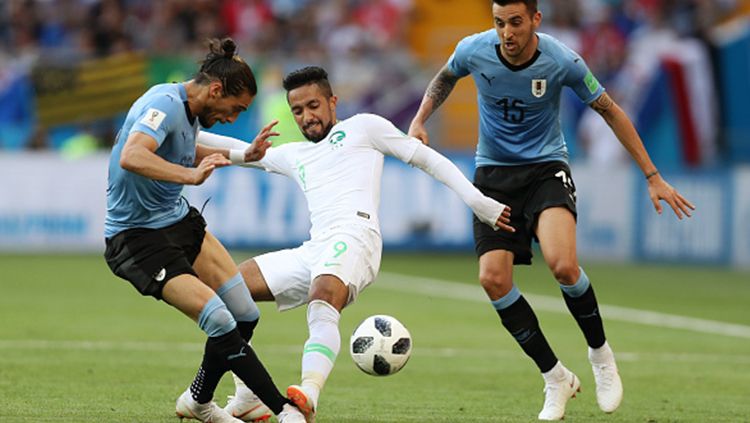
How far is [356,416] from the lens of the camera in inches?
329

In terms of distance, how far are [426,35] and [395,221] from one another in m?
5.14

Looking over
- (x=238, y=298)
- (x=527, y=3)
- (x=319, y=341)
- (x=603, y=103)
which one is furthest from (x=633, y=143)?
(x=238, y=298)

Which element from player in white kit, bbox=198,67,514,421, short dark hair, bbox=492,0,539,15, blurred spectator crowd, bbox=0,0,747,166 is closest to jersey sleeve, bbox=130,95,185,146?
player in white kit, bbox=198,67,514,421

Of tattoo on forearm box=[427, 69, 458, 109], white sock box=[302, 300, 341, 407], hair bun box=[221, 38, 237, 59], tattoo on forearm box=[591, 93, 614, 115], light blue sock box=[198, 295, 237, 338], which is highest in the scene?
hair bun box=[221, 38, 237, 59]

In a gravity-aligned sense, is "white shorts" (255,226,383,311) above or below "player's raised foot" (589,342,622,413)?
above

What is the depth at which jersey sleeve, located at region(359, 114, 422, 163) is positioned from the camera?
8414 millimetres

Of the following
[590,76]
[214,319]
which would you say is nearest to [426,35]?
[590,76]

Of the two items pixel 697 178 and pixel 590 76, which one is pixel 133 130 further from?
pixel 697 178

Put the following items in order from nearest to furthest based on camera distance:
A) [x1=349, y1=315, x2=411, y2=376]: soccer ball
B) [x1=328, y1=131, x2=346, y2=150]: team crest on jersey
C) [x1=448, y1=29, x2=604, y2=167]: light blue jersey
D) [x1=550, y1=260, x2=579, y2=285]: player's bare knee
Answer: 1. [x1=349, y1=315, x2=411, y2=376]: soccer ball
2. [x1=328, y1=131, x2=346, y2=150]: team crest on jersey
3. [x1=550, y1=260, x2=579, y2=285]: player's bare knee
4. [x1=448, y1=29, x2=604, y2=167]: light blue jersey

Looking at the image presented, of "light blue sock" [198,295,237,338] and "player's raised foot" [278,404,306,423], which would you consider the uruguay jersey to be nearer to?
"light blue sock" [198,295,237,338]

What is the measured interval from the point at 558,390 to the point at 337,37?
1690 cm

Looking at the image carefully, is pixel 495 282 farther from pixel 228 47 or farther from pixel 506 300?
pixel 228 47

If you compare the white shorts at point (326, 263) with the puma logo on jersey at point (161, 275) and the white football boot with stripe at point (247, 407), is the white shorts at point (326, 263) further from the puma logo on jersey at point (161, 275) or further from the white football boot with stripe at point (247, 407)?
the puma logo on jersey at point (161, 275)

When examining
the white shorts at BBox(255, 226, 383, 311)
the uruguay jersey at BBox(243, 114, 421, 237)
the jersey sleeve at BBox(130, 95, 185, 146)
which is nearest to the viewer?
the jersey sleeve at BBox(130, 95, 185, 146)
